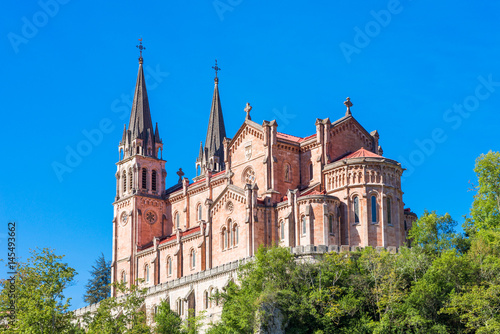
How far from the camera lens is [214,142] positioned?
134 metres

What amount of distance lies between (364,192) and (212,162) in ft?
159

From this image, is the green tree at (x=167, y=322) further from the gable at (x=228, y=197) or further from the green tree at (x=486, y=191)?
the green tree at (x=486, y=191)

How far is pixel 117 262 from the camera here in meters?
112

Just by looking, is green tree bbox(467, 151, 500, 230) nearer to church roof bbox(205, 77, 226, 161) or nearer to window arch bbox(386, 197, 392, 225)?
window arch bbox(386, 197, 392, 225)

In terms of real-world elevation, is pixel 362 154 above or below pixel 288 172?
above

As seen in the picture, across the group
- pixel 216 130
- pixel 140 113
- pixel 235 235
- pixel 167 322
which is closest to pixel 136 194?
pixel 140 113

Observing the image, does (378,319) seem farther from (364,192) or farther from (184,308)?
(184,308)

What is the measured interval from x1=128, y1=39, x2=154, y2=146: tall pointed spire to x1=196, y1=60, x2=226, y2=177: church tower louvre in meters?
16.0

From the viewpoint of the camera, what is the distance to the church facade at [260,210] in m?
86.4

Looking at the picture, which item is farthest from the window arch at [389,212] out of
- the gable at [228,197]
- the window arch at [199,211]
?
the window arch at [199,211]

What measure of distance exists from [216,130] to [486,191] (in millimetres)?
54238

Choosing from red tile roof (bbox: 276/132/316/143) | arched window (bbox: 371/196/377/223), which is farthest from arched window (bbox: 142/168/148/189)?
arched window (bbox: 371/196/377/223)

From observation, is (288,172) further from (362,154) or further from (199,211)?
(199,211)

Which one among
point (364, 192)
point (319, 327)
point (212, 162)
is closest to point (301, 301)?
point (319, 327)
